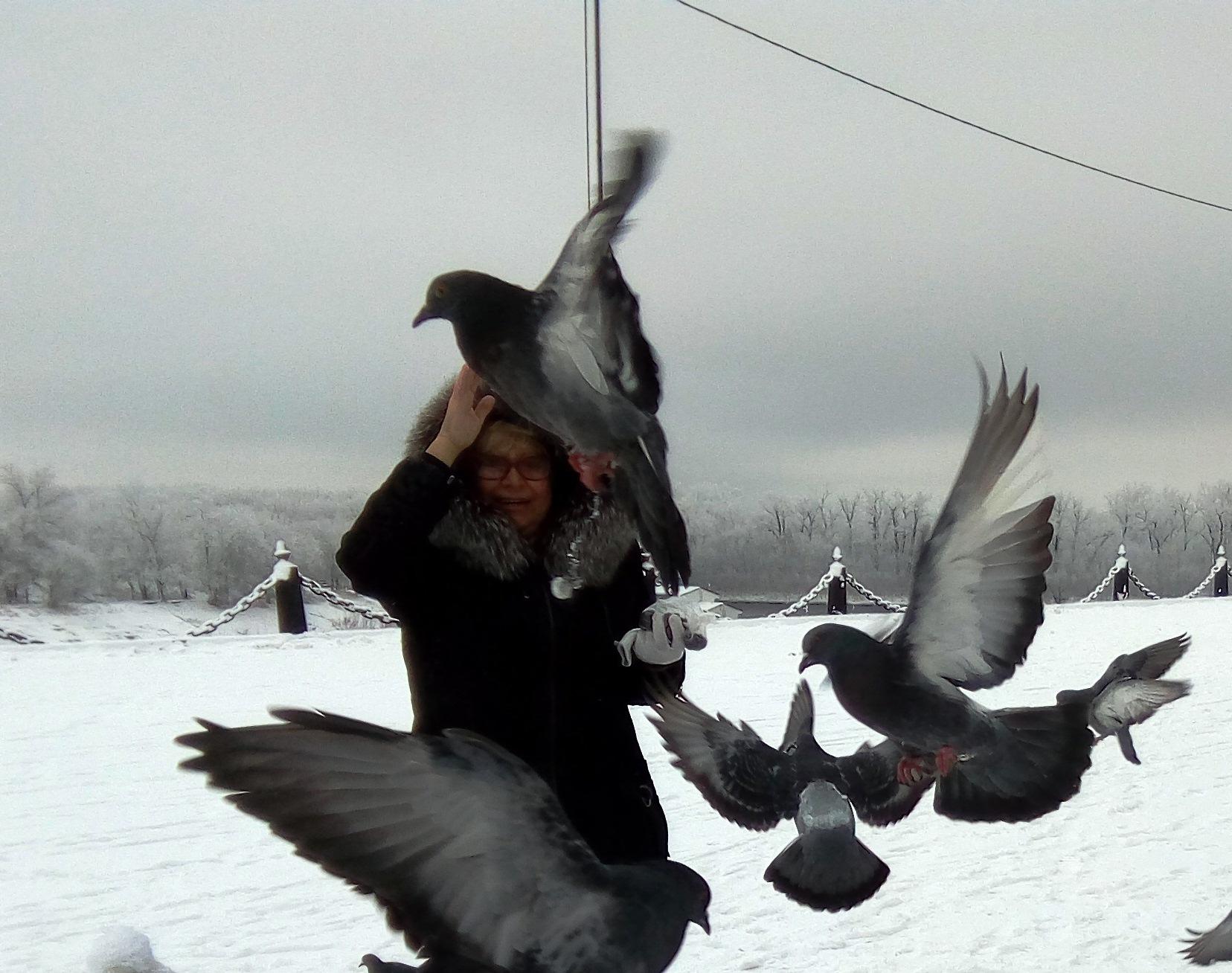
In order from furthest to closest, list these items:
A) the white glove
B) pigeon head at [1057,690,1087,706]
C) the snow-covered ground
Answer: the snow-covered ground
pigeon head at [1057,690,1087,706]
the white glove

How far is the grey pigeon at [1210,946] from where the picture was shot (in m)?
1.49

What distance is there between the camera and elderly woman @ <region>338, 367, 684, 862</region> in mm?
899

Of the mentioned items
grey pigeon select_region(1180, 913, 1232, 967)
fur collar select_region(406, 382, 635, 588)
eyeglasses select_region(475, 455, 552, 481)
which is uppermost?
eyeglasses select_region(475, 455, 552, 481)

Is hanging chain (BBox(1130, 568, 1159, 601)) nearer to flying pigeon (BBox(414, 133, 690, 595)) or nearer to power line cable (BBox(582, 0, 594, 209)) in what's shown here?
flying pigeon (BBox(414, 133, 690, 595))

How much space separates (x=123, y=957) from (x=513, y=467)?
2.61 feet

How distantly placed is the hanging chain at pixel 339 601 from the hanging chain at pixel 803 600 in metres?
0.52

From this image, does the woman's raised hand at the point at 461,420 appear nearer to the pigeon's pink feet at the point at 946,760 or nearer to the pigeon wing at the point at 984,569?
the pigeon wing at the point at 984,569

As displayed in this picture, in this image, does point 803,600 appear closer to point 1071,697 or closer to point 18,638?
point 1071,697

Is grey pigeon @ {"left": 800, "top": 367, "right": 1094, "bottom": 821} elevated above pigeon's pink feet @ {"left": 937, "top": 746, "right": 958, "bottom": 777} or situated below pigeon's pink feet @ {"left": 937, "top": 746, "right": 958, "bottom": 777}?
above

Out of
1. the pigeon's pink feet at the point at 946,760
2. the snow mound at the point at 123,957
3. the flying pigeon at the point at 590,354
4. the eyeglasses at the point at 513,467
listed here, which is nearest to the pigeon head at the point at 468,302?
the flying pigeon at the point at 590,354

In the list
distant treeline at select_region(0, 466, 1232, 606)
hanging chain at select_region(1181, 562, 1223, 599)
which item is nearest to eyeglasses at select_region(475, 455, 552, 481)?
distant treeline at select_region(0, 466, 1232, 606)

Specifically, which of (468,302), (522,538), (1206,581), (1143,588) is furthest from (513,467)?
(1206,581)

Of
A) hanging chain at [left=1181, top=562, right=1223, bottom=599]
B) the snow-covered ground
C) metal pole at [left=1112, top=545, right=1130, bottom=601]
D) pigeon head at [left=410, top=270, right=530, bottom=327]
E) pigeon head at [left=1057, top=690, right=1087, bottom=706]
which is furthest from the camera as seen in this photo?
hanging chain at [left=1181, top=562, right=1223, bottom=599]

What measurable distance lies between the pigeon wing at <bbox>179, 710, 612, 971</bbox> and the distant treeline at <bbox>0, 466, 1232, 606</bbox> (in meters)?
0.44
